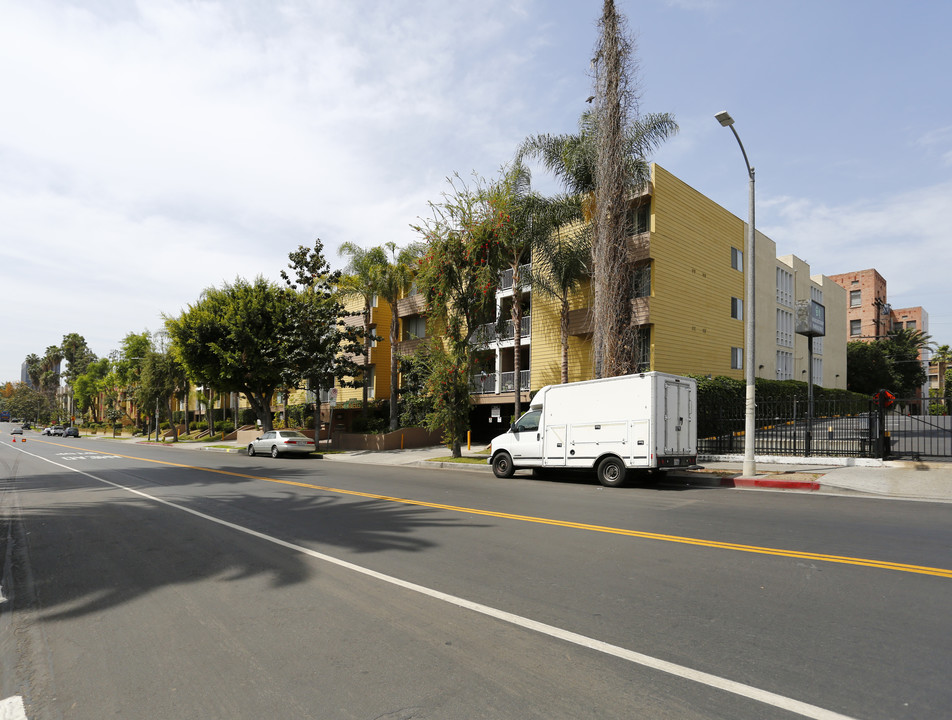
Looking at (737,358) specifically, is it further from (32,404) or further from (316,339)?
(32,404)

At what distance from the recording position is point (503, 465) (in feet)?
56.1

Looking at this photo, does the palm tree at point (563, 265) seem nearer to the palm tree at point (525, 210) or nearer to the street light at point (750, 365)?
the palm tree at point (525, 210)

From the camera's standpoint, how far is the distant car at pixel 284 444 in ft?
91.4

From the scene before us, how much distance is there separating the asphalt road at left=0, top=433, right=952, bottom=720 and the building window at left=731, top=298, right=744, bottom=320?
74.2ft

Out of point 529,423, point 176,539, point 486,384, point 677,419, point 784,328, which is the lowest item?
point 176,539

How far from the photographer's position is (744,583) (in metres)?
5.58

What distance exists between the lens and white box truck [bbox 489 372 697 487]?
13.8m

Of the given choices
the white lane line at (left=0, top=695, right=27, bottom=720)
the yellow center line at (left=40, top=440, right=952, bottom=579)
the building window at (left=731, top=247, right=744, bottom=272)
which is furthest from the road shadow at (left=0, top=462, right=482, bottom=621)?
the building window at (left=731, top=247, right=744, bottom=272)

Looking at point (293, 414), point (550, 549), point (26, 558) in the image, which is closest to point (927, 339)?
point (293, 414)

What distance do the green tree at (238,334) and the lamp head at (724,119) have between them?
24.6 meters

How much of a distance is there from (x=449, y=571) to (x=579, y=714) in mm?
3062

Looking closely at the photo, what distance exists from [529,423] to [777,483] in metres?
6.38

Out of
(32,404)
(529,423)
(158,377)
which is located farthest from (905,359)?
(32,404)

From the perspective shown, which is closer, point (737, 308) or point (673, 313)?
point (673, 313)
